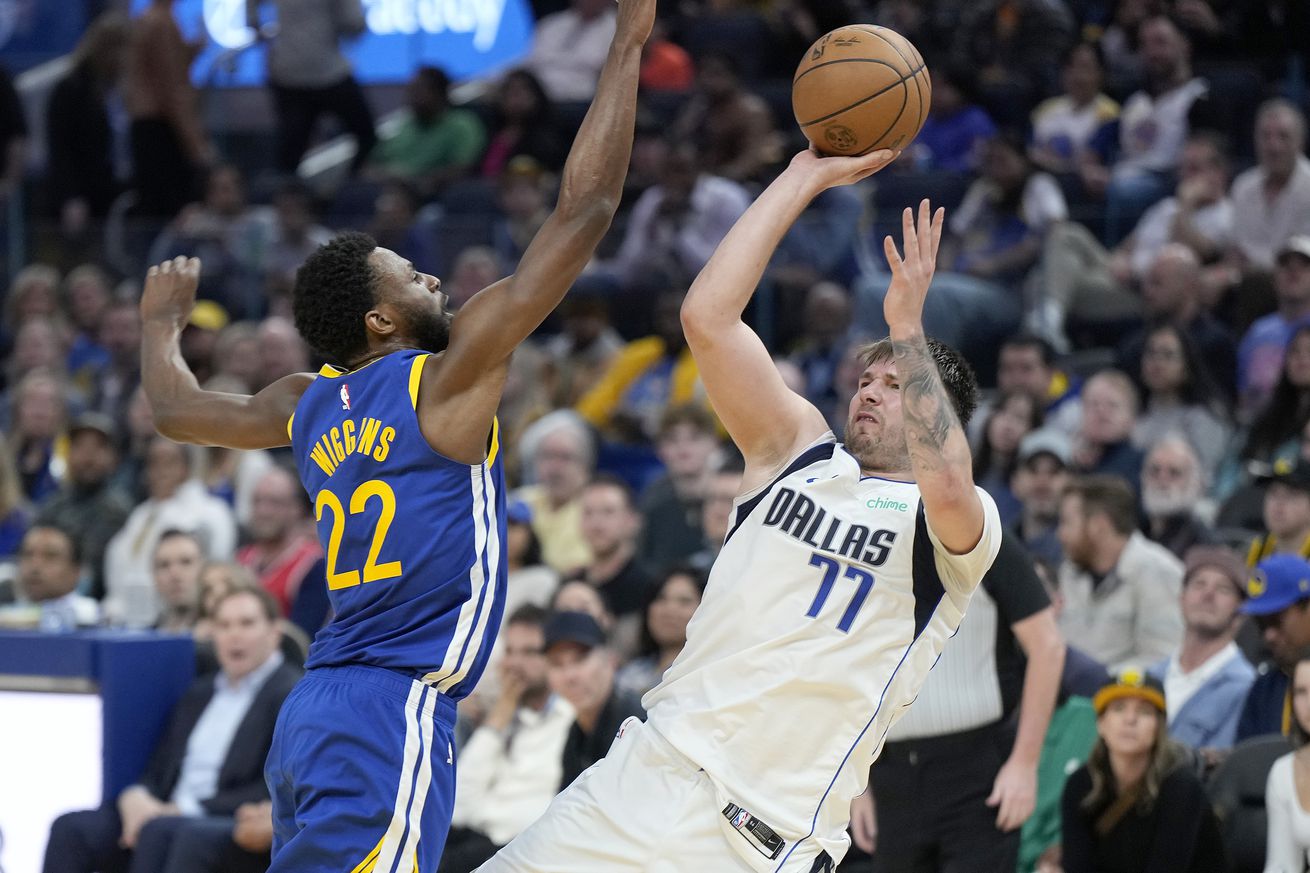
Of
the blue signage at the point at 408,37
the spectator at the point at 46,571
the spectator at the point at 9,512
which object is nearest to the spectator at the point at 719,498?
the spectator at the point at 46,571

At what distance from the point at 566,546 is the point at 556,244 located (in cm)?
597

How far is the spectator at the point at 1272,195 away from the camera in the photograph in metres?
10.8

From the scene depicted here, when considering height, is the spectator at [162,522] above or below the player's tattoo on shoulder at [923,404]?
below

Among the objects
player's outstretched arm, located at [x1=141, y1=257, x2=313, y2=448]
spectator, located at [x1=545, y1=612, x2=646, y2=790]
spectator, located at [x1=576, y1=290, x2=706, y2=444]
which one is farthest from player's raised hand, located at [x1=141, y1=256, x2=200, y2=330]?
spectator, located at [x1=576, y1=290, x2=706, y2=444]

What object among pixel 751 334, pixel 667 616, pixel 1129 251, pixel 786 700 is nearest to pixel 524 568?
pixel 667 616

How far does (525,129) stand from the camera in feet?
47.2

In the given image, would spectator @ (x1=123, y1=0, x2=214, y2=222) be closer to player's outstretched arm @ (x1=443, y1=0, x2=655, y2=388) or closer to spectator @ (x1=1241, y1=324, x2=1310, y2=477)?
spectator @ (x1=1241, y1=324, x2=1310, y2=477)

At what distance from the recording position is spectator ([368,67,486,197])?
49.0 ft

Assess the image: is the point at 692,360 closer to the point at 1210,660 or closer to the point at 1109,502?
the point at 1109,502

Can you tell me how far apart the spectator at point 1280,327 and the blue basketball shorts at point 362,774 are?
21.5 ft

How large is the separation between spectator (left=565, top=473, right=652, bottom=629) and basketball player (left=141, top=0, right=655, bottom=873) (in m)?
4.78

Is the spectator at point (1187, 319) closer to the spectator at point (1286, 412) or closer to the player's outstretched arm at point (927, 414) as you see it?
the spectator at point (1286, 412)

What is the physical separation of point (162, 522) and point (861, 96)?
6.97 metres

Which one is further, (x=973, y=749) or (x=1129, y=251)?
(x=1129, y=251)
